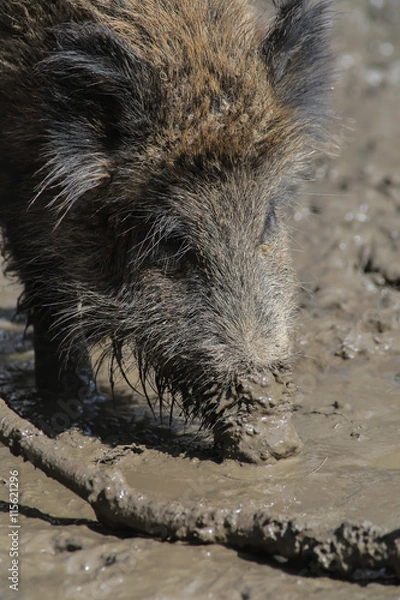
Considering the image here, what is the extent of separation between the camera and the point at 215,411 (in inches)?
143

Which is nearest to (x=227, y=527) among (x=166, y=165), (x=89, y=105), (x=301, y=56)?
(x=166, y=165)

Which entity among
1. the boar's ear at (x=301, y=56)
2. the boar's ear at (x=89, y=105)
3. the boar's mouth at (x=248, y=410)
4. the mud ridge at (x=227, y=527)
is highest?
the boar's ear at (x=301, y=56)

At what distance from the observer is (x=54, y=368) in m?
4.84

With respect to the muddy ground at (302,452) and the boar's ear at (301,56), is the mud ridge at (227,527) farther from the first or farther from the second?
the boar's ear at (301,56)

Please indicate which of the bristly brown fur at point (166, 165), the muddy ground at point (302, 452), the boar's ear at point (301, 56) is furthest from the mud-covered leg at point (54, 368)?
the boar's ear at point (301, 56)

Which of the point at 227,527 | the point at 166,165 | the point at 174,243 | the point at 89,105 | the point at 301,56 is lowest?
the point at 227,527

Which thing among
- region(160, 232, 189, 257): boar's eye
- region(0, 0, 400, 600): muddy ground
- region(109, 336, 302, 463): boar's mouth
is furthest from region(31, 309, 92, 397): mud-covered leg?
region(109, 336, 302, 463): boar's mouth

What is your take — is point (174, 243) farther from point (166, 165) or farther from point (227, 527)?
point (227, 527)

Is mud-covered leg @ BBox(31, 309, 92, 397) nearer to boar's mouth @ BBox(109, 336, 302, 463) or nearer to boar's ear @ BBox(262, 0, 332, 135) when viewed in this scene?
boar's mouth @ BBox(109, 336, 302, 463)

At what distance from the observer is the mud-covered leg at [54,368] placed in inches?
187

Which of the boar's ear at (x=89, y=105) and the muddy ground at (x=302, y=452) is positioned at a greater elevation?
the boar's ear at (x=89, y=105)

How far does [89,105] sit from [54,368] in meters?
1.64

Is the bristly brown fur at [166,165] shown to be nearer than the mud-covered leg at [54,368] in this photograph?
Yes

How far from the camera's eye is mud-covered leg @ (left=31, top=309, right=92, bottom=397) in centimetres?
476
